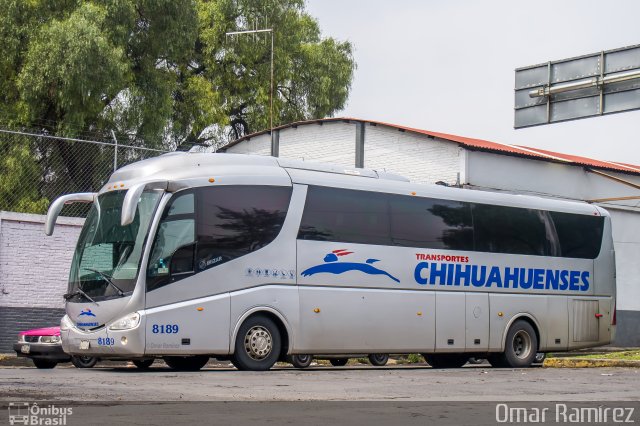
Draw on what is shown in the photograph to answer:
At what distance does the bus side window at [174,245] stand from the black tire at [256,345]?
1437 mm

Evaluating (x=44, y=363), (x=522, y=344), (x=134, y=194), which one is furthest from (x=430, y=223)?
(x=44, y=363)

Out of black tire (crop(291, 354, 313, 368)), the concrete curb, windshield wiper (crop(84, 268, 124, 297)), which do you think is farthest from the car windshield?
the concrete curb

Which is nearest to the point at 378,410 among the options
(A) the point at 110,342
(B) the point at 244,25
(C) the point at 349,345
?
(A) the point at 110,342

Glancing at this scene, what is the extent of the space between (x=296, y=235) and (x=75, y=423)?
10.1m

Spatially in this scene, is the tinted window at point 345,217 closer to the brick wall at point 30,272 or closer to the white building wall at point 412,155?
the brick wall at point 30,272

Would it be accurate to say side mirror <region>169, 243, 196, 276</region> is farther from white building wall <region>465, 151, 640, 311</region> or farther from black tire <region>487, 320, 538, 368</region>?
white building wall <region>465, 151, 640, 311</region>

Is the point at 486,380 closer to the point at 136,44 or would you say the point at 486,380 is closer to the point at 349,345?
the point at 349,345

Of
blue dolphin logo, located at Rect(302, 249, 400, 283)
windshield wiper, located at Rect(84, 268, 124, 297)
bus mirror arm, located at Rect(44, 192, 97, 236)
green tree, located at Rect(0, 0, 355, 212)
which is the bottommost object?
windshield wiper, located at Rect(84, 268, 124, 297)

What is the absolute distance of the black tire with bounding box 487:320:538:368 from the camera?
21.4m

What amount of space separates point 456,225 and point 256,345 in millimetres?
5350

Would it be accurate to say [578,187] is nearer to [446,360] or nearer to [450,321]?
[446,360]

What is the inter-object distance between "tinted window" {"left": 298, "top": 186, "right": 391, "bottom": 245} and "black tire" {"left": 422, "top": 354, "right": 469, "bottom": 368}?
147 inches

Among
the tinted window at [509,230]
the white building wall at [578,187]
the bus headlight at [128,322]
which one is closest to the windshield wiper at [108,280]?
the bus headlight at [128,322]

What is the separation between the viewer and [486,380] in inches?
592
